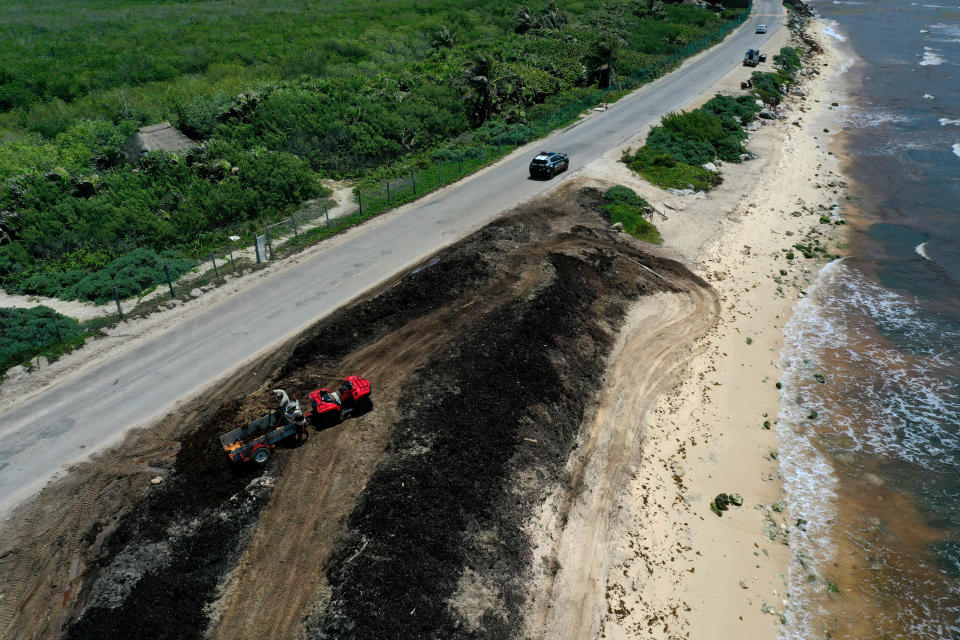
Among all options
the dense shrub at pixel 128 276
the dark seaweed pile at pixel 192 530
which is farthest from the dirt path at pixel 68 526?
the dense shrub at pixel 128 276

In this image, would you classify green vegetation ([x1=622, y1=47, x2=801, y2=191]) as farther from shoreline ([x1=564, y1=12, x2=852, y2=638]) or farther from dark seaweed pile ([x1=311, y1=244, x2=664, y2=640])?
dark seaweed pile ([x1=311, y1=244, x2=664, y2=640])

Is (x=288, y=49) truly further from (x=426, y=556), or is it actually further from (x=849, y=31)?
(x=849, y=31)

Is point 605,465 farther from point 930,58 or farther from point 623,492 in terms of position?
point 930,58

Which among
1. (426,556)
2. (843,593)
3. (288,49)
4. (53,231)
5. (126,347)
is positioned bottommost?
(843,593)

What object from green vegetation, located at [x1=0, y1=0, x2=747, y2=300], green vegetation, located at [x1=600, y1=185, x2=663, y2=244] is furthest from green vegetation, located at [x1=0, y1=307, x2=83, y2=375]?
green vegetation, located at [x1=600, y1=185, x2=663, y2=244]

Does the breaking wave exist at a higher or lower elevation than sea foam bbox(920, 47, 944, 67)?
lower

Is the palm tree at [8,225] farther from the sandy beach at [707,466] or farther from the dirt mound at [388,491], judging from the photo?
the sandy beach at [707,466]

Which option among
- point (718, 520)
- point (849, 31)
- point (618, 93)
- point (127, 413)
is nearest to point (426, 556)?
point (718, 520)
